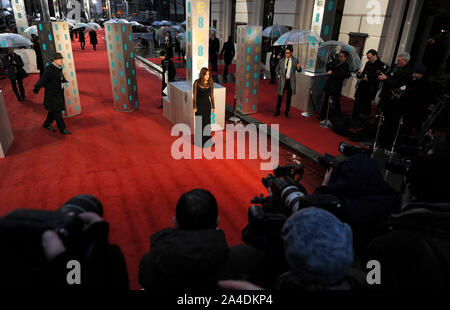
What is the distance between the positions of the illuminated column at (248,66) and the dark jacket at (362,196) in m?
5.47

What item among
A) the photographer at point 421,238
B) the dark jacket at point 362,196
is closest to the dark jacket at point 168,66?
the dark jacket at point 362,196

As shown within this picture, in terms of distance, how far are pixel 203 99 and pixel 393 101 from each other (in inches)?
125

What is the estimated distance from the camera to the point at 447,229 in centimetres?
→ 128

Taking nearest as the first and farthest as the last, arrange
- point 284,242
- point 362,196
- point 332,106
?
point 284,242 → point 362,196 → point 332,106

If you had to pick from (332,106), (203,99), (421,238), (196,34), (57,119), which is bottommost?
(57,119)

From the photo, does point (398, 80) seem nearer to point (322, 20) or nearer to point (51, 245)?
point (322, 20)

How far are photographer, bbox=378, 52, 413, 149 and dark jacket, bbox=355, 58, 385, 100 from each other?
1.45 ft

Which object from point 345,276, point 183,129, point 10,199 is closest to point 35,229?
point 345,276

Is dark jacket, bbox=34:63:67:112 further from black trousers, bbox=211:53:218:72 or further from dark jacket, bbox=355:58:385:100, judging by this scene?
black trousers, bbox=211:53:218:72

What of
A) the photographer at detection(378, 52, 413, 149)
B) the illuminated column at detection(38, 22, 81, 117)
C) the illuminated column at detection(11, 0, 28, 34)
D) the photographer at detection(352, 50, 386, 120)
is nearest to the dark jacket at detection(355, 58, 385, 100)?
the photographer at detection(352, 50, 386, 120)

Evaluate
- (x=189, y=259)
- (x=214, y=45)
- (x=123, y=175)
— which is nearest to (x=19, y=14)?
(x=214, y=45)

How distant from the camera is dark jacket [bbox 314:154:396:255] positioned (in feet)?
5.30

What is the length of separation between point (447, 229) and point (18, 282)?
171 cm

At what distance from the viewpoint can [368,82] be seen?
5965 mm
